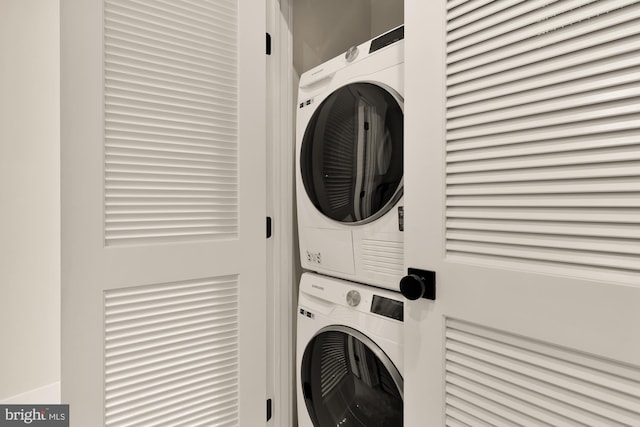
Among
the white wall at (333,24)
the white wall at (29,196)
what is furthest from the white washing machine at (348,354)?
the white wall at (29,196)

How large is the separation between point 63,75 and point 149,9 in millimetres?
350

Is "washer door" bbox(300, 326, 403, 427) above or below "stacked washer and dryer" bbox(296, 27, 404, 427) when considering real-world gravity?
below

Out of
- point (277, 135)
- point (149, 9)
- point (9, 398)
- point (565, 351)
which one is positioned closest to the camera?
point (565, 351)

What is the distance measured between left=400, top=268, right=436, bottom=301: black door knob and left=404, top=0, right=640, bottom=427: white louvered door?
0.02 m

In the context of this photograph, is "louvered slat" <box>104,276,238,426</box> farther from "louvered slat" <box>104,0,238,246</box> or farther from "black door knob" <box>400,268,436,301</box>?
"black door knob" <box>400,268,436,301</box>

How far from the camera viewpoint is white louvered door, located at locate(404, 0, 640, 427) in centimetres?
57

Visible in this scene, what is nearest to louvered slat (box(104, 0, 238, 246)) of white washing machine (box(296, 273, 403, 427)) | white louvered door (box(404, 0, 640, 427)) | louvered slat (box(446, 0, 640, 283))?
white washing machine (box(296, 273, 403, 427))

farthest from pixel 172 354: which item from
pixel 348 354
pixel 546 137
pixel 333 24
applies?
pixel 333 24

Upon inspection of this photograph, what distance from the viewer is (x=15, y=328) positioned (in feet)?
5.65

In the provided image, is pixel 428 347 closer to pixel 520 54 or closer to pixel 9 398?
pixel 520 54

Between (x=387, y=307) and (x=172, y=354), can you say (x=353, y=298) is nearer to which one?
(x=387, y=307)

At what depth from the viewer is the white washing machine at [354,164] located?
105cm

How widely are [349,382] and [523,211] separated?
827 millimetres

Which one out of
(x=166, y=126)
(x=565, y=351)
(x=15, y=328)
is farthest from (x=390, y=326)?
(x=15, y=328)
